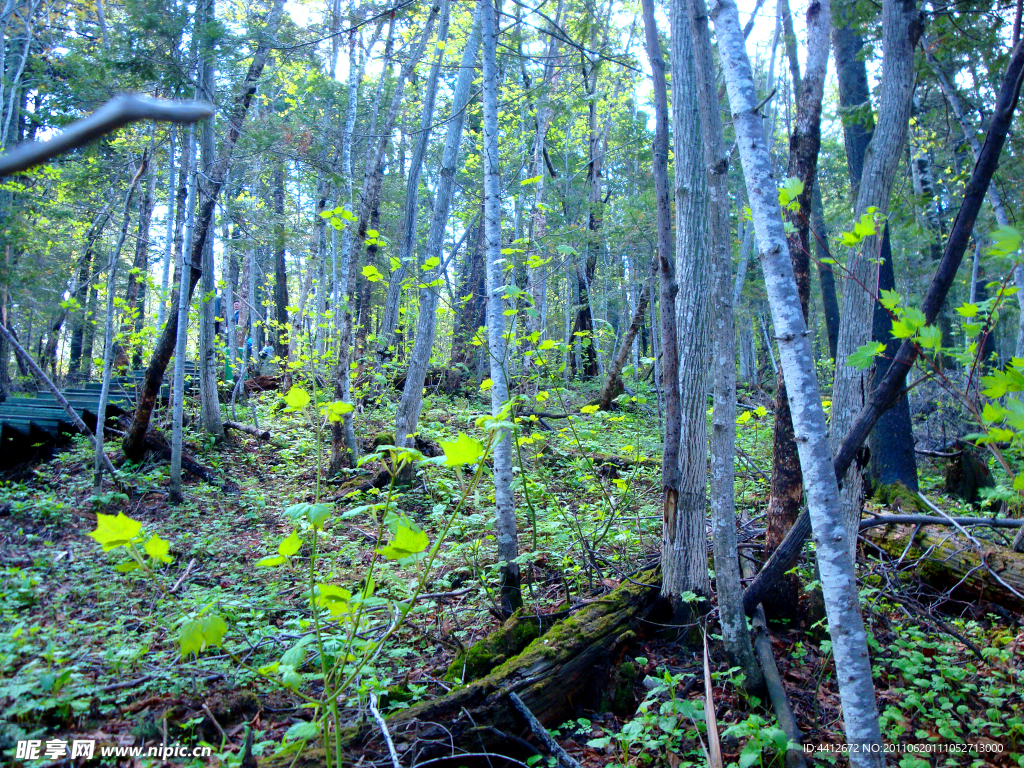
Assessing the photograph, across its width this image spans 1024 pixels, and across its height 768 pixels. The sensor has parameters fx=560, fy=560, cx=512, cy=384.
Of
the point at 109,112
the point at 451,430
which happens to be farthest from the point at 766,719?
the point at 451,430

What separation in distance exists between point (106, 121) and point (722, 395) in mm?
2947

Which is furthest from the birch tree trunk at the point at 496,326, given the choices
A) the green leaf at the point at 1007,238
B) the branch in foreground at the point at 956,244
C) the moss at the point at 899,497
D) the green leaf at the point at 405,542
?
the moss at the point at 899,497

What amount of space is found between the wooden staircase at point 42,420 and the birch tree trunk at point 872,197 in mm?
9183

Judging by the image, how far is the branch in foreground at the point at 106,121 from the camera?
0.62m

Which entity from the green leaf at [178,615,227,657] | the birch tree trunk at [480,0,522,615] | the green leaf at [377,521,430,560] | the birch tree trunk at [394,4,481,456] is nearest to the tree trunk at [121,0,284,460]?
the birch tree trunk at [394,4,481,456]

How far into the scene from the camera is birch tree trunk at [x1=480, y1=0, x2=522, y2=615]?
4.04 m

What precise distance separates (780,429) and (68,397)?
34.6 feet

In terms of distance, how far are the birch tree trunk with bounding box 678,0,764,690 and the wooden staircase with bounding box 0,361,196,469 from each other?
8626 mm

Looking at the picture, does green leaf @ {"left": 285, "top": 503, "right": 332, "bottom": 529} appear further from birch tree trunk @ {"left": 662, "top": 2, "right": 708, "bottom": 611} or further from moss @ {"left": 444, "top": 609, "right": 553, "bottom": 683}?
birch tree trunk @ {"left": 662, "top": 2, "right": 708, "bottom": 611}

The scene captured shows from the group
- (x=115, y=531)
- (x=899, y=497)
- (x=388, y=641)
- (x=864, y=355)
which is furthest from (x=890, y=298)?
(x=899, y=497)

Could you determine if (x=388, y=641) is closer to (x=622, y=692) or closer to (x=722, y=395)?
(x=622, y=692)

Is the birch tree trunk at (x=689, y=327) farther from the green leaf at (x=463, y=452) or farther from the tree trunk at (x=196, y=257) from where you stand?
the tree trunk at (x=196, y=257)

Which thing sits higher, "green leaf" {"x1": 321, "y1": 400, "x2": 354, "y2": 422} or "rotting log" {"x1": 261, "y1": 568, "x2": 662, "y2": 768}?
"green leaf" {"x1": 321, "y1": 400, "x2": 354, "y2": 422}

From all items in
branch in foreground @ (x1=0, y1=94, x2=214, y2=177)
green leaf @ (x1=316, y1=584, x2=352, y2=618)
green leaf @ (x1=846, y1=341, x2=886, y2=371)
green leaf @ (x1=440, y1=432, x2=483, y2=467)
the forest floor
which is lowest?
the forest floor
